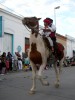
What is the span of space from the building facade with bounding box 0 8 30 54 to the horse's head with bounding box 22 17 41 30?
22104 millimetres

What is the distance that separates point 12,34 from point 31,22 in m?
25.5

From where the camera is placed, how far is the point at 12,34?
34.8 meters

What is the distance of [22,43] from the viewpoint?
37.2 metres

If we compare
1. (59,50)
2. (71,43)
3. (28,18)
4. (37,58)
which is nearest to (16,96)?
(37,58)

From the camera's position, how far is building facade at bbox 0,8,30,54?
A: 32.4 meters

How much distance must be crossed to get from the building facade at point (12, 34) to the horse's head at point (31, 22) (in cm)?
2210

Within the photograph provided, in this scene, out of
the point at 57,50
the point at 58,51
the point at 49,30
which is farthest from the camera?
the point at 58,51

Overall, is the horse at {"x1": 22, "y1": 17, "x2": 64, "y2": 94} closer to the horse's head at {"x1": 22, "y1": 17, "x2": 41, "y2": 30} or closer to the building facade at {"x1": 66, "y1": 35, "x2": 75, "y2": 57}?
the horse's head at {"x1": 22, "y1": 17, "x2": 41, "y2": 30}

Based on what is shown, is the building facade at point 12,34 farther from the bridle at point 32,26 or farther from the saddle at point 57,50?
the bridle at point 32,26

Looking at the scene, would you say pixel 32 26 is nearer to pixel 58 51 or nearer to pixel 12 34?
pixel 58 51

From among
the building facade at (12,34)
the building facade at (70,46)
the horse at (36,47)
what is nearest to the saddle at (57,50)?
the horse at (36,47)

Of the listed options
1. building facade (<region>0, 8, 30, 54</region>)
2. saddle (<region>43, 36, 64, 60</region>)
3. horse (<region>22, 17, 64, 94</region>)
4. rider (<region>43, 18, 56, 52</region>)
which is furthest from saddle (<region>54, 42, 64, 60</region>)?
building facade (<region>0, 8, 30, 54</region>)

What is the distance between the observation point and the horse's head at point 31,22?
30.6 ft

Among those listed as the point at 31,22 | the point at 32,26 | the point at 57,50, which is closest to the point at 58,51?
the point at 57,50
